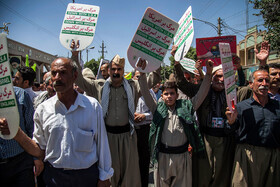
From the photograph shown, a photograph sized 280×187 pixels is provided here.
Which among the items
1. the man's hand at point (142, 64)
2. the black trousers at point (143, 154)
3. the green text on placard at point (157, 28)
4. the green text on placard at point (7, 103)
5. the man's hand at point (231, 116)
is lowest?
the black trousers at point (143, 154)

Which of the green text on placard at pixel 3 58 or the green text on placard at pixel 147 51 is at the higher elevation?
the green text on placard at pixel 147 51

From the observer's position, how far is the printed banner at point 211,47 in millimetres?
4117

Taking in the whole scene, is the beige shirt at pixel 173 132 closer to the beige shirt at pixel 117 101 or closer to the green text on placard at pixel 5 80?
the beige shirt at pixel 117 101

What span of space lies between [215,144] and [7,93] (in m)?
2.59

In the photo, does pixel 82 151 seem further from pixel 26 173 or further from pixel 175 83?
pixel 175 83

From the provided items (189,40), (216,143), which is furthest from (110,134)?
(189,40)

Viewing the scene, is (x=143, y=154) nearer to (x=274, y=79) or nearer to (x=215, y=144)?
(x=215, y=144)

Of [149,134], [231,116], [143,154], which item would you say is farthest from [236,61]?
[143,154]

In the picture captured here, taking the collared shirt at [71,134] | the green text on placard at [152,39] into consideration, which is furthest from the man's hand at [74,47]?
the collared shirt at [71,134]

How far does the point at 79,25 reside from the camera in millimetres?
3352

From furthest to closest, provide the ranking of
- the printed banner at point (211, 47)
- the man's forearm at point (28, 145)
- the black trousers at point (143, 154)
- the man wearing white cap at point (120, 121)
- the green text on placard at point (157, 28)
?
the printed banner at point (211, 47)
the black trousers at point (143, 154)
the man wearing white cap at point (120, 121)
the green text on placard at point (157, 28)
the man's forearm at point (28, 145)

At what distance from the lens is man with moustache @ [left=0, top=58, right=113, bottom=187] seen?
1873mm

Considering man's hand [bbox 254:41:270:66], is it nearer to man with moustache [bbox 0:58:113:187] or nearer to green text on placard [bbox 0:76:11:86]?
man with moustache [bbox 0:58:113:187]

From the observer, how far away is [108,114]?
3.14m
